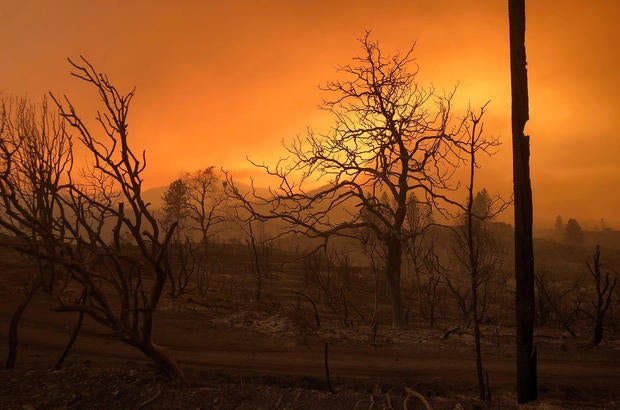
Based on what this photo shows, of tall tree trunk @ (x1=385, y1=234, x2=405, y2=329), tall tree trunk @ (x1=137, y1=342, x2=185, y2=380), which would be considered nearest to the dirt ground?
tall tree trunk @ (x1=137, y1=342, x2=185, y2=380)

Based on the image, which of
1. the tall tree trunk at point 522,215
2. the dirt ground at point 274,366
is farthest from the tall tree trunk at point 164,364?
the tall tree trunk at point 522,215

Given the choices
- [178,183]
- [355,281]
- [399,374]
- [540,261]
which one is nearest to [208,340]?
[399,374]

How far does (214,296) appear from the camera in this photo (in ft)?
66.5

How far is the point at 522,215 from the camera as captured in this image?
22.2ft

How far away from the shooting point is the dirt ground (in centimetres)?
584

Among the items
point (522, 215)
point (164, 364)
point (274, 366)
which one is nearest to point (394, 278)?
point (274, 366)

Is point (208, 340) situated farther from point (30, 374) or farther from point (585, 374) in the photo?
point (585, 374)

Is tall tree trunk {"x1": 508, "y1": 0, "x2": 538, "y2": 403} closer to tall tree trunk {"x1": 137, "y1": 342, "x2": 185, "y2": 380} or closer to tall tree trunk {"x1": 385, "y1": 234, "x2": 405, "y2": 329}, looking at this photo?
tall tree trunk {"x1": 137, "y1": 342, "x2": 185, "y2": 380}

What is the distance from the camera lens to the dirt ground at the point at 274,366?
5836 millimetres

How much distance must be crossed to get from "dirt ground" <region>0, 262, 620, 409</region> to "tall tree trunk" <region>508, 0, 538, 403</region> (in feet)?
2.00

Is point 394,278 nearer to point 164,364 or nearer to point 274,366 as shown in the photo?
point 274,366

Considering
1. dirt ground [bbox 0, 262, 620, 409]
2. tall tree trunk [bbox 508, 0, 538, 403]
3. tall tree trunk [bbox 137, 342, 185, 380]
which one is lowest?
dirt ground [bbox 0, 262, 620, 409]

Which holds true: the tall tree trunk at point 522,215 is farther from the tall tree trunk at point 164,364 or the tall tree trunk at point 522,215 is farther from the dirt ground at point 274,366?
the tall tree trunk at point 164,364

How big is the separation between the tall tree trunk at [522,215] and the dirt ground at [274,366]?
0.61 m
